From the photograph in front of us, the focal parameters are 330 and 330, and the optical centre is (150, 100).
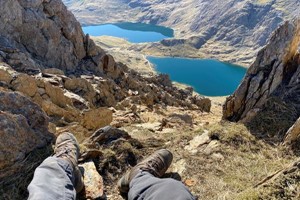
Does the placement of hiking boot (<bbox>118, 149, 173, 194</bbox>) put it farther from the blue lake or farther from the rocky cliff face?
the blue lake

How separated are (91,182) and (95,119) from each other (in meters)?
9.53

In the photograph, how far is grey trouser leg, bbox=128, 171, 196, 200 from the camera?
489 cm

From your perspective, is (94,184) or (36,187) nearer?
(36,187)

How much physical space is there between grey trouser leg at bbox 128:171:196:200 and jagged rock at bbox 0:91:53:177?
107 inches

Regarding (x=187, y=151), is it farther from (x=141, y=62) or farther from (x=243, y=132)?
(x=141, y=62)

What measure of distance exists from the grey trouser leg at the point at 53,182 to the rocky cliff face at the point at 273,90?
226 inches

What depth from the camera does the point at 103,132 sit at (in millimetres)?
8992

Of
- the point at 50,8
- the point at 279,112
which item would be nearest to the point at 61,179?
the point at 279,112

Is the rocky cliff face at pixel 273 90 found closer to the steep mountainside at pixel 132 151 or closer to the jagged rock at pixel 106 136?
the steep mountainside at pixel 132 151

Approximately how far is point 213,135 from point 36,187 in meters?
5.69

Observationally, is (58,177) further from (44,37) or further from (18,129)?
(44,37)

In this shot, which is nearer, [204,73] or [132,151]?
[132,151]

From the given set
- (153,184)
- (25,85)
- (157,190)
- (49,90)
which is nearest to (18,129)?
(153,184)

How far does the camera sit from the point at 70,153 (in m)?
6.72
